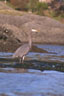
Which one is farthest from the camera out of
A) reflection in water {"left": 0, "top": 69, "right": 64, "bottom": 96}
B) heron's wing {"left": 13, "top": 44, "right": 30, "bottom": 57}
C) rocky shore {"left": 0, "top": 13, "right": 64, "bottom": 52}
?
rocky shore {"left": 0, "top": 13, "right": 64, "bottom": 52}

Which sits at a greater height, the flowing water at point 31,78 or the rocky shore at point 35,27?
the flowing water at point 31,78

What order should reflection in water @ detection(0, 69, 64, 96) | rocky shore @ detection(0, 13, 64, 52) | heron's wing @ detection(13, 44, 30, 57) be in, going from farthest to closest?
1. rocky shore @ detection(0, 13, 64, 52)
2. heron's wing @ detection(13, 44, 30, 57)
3. reflection in water @ detection(0, 69, 64, 96)

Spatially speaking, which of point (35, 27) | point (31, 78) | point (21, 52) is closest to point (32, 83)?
point (31, 78)

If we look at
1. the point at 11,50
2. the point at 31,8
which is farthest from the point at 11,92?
the point at 31,8

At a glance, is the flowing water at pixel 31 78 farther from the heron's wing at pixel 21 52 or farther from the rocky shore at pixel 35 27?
the rocky shore at pixel 35 27

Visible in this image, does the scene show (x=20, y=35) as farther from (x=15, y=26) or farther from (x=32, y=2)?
(x=32, y=2)

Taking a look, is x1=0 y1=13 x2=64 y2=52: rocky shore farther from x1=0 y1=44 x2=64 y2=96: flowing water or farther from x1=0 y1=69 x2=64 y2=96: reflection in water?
x1=0 y1=69 x2=64 y2=96: reflection in water

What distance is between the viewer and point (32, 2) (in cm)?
4672

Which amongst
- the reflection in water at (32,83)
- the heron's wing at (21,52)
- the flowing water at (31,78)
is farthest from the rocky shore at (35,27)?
the reflection in water at (32,83)

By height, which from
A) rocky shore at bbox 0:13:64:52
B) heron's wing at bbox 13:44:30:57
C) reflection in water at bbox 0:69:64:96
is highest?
reflection in water at bbox 0:69:64:96

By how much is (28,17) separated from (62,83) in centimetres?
2162

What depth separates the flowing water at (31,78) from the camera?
410 inches

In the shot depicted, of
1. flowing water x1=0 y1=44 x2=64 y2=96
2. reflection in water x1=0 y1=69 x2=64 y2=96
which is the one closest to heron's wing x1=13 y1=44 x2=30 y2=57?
flowing water x1=0 y1=44 x2=64 y2=96

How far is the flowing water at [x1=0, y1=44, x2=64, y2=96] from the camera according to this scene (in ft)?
34.2
